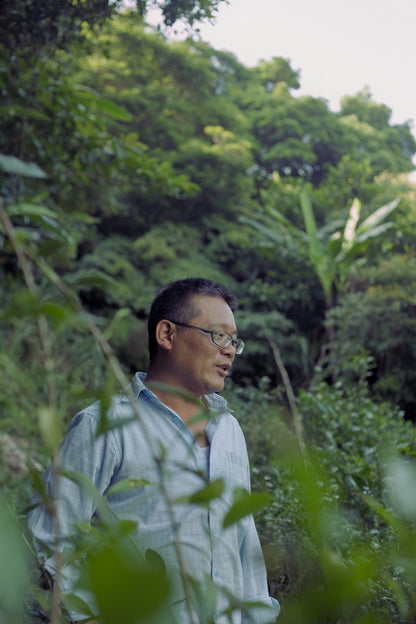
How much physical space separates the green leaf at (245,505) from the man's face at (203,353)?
930mm

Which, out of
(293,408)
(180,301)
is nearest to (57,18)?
(180,301)

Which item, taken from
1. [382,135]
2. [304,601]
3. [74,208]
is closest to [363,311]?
[74,208]

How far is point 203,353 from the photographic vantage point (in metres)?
1.23

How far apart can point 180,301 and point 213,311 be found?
0.09 m

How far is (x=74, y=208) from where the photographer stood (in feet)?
15.4

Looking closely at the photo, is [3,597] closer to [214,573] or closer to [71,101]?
[214,573]

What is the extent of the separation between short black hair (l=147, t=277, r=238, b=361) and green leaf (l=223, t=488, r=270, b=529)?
999 millimetres

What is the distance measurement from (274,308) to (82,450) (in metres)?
7.90

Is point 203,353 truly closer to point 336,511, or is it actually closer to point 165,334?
point 165,334

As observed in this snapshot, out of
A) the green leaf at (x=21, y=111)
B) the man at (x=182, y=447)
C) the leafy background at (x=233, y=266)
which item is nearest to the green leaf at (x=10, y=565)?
the leafy background at (x=233, y=266)

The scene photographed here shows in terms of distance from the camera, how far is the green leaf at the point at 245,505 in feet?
0.85

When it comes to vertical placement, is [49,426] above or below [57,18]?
below

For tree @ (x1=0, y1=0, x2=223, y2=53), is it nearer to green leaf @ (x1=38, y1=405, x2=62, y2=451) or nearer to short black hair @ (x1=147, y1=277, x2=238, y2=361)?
short black hair @ (x1=147, y1=277, x2=238, y2=361)

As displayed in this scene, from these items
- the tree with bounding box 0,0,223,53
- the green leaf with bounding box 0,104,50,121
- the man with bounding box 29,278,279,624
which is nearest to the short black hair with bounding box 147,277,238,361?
the man with bounding box 29,278,279,624
